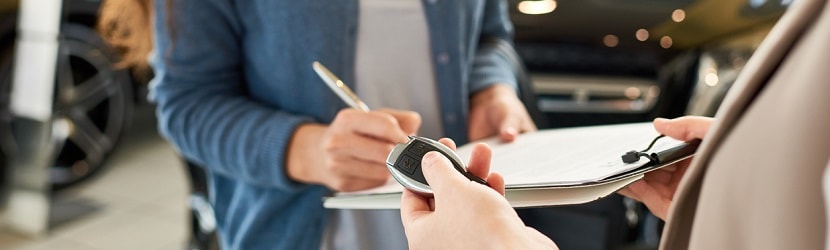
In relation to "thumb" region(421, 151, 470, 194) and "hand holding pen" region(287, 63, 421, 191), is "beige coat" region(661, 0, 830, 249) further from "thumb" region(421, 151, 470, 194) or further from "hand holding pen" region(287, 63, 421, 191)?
"hand holding pen" region(287, 63, 421, 191)

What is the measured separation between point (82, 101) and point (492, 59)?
65.5 inches

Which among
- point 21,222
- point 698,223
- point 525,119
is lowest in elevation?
point 21,222

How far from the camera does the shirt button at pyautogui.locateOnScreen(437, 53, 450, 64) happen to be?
732mm

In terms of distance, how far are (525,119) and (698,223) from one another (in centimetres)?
47

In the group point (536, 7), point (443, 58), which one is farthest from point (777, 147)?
point (536, 7)

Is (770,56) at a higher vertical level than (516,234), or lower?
higher

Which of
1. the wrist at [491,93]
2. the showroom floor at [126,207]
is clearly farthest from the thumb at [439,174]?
the showroom floor at [126,207]

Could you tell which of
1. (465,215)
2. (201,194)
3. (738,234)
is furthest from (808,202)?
(201,194)

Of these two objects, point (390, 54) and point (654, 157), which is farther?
point (390, 54)

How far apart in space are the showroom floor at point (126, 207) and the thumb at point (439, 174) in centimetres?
148

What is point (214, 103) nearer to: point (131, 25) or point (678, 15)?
point (131, 25)

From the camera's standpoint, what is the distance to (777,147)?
271 millimetres

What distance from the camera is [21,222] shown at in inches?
73.2

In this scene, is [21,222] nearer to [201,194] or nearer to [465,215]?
[201,194]
